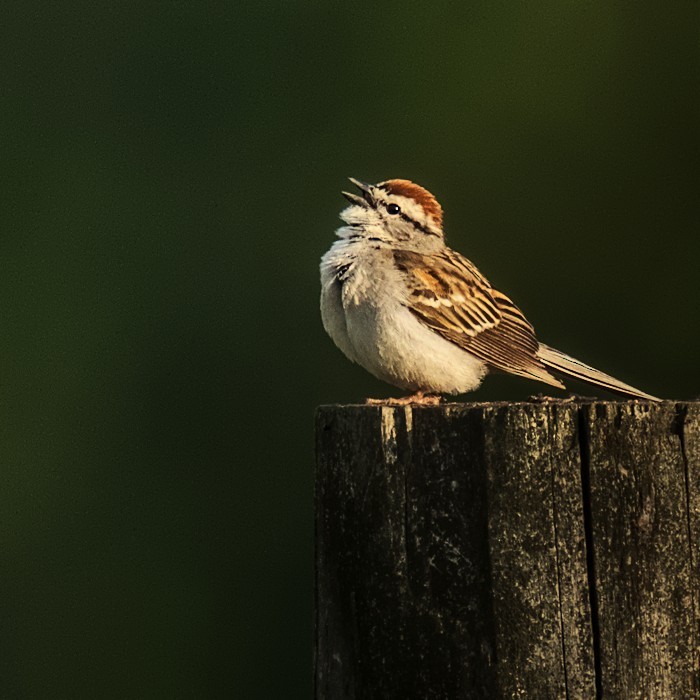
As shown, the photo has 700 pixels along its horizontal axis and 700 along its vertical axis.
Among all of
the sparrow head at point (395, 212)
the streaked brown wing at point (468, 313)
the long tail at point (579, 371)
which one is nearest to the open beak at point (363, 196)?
the sparrow head at point (395, 212)

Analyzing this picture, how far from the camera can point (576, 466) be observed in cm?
313

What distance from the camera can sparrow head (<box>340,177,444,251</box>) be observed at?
677 cm

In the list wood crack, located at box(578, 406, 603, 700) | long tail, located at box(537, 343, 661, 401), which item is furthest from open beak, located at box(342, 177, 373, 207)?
wood crack, located at box(578, 406, 603, 700)

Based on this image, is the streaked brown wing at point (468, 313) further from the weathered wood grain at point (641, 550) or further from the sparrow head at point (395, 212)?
the weathered wood grain at point (641, 550)

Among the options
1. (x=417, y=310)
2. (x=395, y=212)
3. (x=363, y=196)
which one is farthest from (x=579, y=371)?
(x=363, y=196)

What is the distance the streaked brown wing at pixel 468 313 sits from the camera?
6.30 metres

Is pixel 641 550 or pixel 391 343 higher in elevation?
pixel 391 343

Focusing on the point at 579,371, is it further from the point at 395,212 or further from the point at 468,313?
the point at 395,212

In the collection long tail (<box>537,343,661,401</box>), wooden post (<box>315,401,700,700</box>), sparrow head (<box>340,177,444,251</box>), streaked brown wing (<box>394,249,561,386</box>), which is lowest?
wooden post (<box>315,401,700,700</box>)

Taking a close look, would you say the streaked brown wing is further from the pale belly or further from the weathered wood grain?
the weathered wood grain

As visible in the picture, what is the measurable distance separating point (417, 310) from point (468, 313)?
0.47m

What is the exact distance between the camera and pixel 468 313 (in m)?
6.61

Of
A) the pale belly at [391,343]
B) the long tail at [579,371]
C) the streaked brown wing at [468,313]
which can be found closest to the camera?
the long tail at [579,371]

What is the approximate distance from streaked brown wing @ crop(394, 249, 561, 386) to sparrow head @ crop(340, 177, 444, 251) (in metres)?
0.17
